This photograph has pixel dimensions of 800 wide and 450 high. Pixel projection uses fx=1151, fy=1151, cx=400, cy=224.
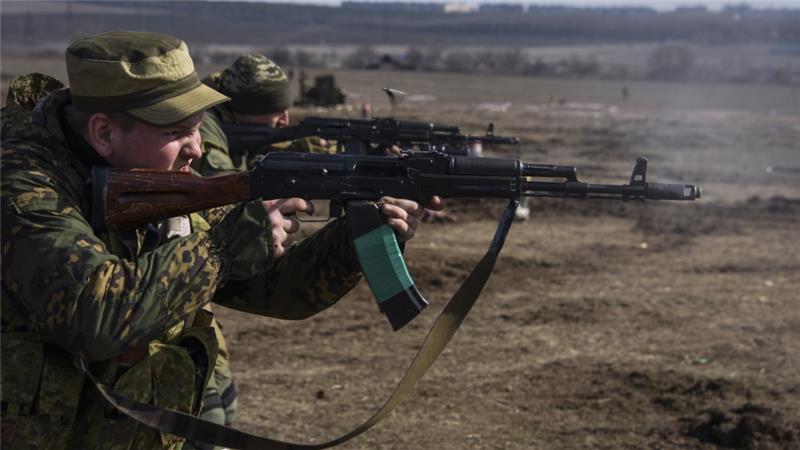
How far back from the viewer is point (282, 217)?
11.1 ft

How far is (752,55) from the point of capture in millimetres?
77812

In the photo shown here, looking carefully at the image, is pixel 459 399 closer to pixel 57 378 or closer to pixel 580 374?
pixel 580 374

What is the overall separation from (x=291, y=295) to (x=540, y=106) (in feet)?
115

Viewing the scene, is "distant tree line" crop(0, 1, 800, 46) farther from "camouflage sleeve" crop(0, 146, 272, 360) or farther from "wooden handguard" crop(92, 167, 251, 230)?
"camouflage sleeve" crop(0, 146, 272, 360)

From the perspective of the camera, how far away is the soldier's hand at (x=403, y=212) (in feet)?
11.3

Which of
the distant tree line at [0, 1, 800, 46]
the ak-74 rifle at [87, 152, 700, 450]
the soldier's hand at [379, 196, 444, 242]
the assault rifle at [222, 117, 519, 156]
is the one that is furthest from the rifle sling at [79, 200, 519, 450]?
the distant tree line at [0, 1, 800, 46]

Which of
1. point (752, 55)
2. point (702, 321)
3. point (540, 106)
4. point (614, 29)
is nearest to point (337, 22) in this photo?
point (614, 29)

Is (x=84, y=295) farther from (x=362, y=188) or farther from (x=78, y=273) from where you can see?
(x=362, y=188)

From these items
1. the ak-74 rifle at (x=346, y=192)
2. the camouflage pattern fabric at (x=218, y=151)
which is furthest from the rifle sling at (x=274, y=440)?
the camouflage pattern fabric at (x=218, y=151)

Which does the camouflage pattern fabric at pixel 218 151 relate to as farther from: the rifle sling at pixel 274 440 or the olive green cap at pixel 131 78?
the olive green cap at pixel 131 78

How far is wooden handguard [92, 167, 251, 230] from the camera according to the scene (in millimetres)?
3145

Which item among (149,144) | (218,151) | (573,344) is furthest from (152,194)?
(573,344)

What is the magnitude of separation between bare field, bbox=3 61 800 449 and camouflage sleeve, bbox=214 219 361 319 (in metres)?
2.62

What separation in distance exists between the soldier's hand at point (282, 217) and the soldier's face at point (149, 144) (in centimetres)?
30
